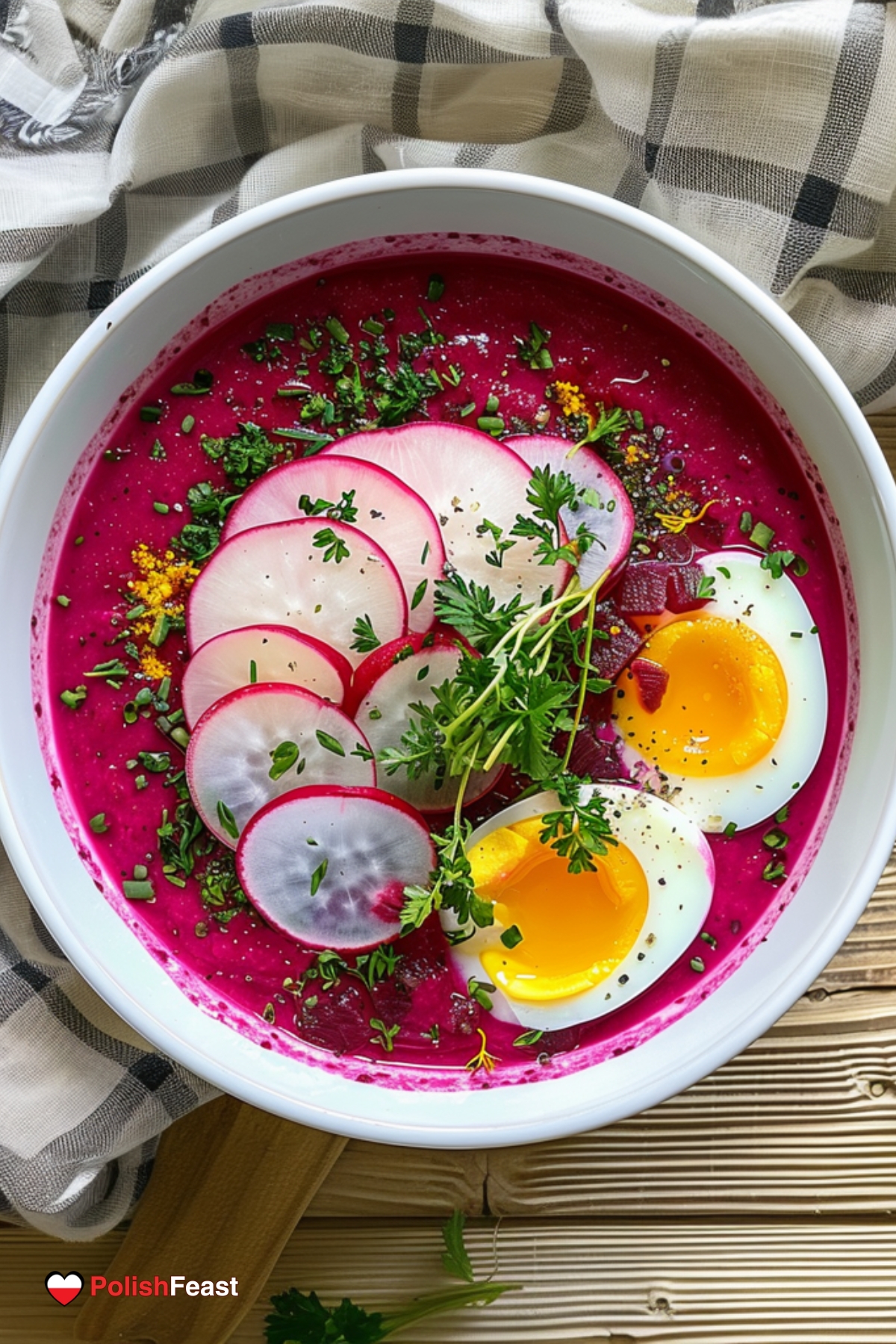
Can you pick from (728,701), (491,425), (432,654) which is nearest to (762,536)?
(728,701)

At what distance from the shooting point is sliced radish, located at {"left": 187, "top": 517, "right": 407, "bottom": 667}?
1.75m

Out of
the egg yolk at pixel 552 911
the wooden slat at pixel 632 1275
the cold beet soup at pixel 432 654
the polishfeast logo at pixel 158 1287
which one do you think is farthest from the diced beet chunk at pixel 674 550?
the polishfeast logo at pixel 158 1287

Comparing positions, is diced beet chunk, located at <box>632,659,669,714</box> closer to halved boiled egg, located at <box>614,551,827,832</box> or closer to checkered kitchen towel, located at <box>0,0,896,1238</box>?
halved boiled egg, located at <box>614,551,827,832</box>

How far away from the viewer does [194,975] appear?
6.46ft

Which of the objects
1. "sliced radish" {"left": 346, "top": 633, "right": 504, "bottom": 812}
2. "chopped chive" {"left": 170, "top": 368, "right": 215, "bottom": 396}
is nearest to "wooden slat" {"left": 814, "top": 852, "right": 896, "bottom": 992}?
"sliced radish" {"left": 346, "top": 633, "right": 504, "bottom": 812}

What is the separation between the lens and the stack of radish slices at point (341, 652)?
176cm

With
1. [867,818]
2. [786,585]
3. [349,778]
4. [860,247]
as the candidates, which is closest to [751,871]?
[867,818]

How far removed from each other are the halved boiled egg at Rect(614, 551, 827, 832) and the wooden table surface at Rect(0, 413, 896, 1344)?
25.0 inches

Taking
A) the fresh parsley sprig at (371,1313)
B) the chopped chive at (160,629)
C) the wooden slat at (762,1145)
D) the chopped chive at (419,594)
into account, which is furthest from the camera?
the wooden slat at (762,1145)

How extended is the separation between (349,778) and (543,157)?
1185 millimetres

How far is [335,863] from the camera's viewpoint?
5.93ft

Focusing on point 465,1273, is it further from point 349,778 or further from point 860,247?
point 860,247

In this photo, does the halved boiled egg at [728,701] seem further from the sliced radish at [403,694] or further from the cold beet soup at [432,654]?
the sliced radish at [403,694]

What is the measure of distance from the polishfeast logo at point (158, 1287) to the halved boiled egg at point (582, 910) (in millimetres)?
823
